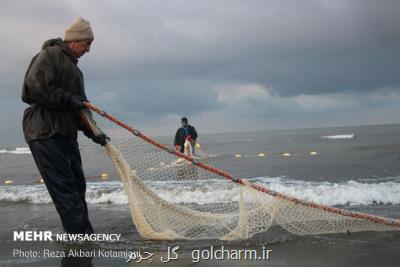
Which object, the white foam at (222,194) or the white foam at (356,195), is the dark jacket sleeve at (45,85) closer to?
the white foam at (222,194)

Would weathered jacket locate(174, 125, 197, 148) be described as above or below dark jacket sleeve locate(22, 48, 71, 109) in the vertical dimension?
above

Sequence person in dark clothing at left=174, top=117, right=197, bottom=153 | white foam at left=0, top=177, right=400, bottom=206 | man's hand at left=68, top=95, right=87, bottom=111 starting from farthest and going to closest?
person in dark clothing at left=174, top=117, right=197, bottom=153 → white foam at left=0, top=177, right=400, bottom=206 → man's hand at left=68, top=95, right=87, bottom=111

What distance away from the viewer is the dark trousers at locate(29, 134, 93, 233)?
430 cm

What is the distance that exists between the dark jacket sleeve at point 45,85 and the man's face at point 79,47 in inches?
11.3

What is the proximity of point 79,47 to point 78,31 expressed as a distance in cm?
18

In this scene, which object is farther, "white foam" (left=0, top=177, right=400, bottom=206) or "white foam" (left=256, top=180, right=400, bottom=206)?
"white foam" (left=0, top=177, right=400, bottom=206)

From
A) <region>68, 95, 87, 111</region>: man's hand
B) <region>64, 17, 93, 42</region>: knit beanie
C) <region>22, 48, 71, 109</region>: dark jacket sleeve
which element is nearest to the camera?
<region>22, 48, 71, 109</region>: dark jacket sleeve

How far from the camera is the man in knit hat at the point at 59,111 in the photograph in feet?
13.5

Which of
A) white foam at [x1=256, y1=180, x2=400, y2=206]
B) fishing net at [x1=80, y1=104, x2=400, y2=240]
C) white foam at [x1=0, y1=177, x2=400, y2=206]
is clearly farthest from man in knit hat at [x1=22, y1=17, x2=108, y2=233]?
white foam at [x1=256, y1=180, x2=400, y2=206]

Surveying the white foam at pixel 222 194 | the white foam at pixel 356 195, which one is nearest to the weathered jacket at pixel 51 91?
the white foam at pixel 222 194

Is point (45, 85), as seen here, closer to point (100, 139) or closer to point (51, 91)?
point (51, 91)

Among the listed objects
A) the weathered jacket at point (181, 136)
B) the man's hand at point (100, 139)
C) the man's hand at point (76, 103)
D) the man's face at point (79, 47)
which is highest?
the weathered jacket at point (181, 136)

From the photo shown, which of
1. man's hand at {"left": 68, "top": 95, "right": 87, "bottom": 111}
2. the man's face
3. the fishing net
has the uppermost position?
the man's face

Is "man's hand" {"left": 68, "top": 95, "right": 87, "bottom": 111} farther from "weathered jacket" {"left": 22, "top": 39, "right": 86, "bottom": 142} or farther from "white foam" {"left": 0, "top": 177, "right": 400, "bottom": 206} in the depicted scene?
"white foam" {"left": 0, "top": 177, "right": 400, "bottom": 206}
